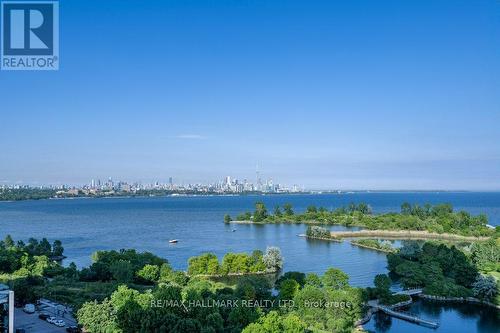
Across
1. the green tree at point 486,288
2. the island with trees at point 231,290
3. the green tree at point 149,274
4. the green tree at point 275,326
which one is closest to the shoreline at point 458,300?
the island with trees at point 231,290

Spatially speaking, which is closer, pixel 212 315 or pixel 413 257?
pixel 212 315

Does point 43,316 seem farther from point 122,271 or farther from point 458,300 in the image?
point 458,300

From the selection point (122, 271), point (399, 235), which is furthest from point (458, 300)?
point (399, 235)

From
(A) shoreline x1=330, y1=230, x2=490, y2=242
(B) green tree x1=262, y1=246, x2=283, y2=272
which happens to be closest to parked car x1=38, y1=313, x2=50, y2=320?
(B) green tree x1=262, y1=246, x2=283, y2=272

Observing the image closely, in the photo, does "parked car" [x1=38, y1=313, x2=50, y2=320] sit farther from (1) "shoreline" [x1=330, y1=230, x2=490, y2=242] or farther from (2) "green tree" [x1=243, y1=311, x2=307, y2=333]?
(1) "shoreline" [x1=330, y1=230, x2=490, y2=242]

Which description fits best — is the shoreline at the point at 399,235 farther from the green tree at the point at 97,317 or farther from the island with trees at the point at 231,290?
the green tree at the point at 97,317

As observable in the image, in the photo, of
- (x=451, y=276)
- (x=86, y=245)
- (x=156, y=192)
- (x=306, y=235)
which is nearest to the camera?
(x=451, y=276)

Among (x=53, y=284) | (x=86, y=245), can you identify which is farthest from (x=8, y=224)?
(x=53, y=284)

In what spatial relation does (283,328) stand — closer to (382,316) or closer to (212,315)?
(212,315)
